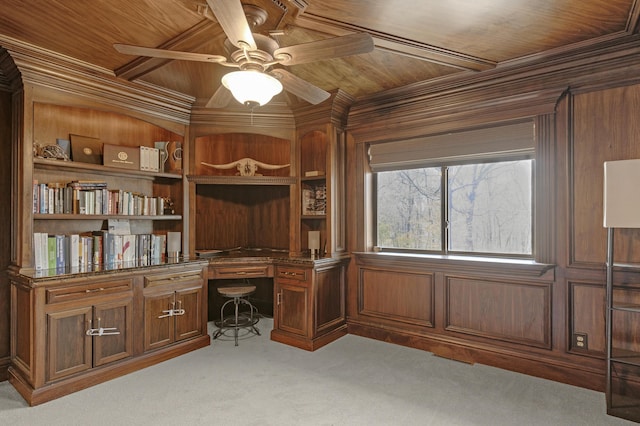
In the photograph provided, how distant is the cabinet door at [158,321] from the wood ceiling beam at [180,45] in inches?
78.5

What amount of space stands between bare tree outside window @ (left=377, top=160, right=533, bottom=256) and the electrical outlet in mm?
751

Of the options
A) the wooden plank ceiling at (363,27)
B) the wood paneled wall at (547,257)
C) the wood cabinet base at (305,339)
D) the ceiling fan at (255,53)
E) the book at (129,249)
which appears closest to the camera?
the ceiling fan at (255,53)

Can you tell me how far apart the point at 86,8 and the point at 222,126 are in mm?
1863

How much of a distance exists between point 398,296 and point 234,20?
9.95 ft

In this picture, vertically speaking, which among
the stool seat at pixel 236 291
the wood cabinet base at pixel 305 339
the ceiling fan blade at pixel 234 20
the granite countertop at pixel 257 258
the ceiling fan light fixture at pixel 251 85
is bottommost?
the wood cabinet base at pixel 305 339

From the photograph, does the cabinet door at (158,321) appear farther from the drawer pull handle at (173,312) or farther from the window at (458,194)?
the window at (458,194)

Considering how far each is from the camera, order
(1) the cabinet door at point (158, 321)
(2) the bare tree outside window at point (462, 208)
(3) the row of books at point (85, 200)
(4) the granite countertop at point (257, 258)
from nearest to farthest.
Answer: (3) the row of books at point (85, 200), (1) the cabinet door at point (158, 321), (2) the bare tree outside window at point (462, 208), (4) the granite countertop at point (257, 258)

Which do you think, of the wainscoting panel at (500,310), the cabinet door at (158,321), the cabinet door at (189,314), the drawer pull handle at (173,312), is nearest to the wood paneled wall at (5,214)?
the cabinet door at (158,321)

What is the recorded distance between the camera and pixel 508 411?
8.14ft

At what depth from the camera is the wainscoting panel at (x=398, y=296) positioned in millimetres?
3662

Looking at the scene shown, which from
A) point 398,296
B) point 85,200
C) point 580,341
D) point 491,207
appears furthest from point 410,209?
point 85,200

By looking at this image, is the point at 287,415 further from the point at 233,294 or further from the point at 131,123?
the point at 131,123

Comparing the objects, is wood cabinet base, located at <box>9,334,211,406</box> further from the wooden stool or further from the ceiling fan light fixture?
the ceiling fan light fixture

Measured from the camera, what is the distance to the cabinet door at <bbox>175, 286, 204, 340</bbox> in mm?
3494
